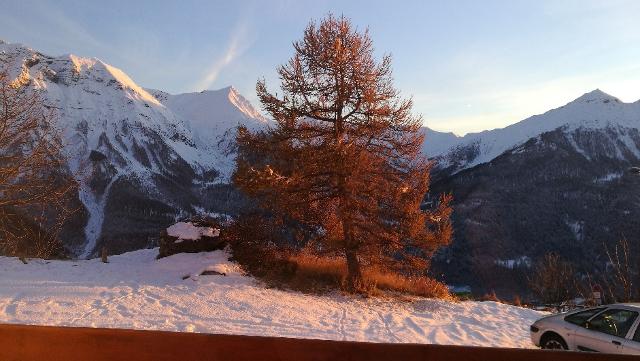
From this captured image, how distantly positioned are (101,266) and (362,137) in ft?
35.3

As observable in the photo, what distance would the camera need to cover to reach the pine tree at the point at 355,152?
55.1 feet

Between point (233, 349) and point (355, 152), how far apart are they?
1430 centimetres

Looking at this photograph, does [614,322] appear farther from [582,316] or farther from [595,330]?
[582,316]

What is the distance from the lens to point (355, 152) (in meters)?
16.4

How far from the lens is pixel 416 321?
43.7 feet

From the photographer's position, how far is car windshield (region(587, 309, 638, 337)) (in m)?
8.54

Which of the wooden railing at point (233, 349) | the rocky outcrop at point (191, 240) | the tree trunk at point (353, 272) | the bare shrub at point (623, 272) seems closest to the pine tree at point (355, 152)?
the tree trunk at point (353, 272)

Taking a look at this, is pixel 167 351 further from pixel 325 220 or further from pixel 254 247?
pixel 254 247

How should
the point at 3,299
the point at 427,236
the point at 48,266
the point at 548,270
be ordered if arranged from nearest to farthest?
the point at 3,299, the point at 427,236, the point at 48,266, the point at 548,270

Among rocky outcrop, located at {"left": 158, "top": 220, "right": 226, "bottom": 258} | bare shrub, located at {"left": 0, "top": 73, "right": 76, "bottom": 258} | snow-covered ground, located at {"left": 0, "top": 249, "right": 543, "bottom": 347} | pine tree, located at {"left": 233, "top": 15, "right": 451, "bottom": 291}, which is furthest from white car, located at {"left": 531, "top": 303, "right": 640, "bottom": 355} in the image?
rocky outcrop, located at {"left": 158, "top": 220, "right": 226, "bottom": 258}

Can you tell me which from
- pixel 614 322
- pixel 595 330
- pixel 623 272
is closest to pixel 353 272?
pixel 595 330

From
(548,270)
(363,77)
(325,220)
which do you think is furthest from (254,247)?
(548,270)

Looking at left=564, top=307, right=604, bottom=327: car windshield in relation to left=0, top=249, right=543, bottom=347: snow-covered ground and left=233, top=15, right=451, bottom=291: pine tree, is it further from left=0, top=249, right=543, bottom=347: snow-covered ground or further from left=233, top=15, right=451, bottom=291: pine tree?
left=233, top=15, right=451, bottom=291: pine tree

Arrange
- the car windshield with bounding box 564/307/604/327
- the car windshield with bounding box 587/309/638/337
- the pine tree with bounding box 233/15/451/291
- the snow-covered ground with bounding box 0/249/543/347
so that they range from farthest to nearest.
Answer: the pine tree with bounding box 233/15/451/291, the snow-covered ground with bounding box 0/249/543/347, the car windshield with bounding box 564/307/604/327, the car windshield with bounding box 587/309/638/337
